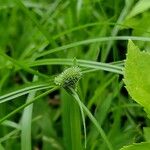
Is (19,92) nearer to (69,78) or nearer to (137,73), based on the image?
(69,78)

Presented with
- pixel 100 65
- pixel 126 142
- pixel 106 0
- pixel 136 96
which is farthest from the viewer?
pixel 106 0

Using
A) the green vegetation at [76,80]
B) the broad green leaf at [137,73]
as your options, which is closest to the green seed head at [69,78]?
the green vegetation at [76,80]

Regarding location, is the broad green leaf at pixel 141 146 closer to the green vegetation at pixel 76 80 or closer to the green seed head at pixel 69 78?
the green vegetation at pixel 76 80

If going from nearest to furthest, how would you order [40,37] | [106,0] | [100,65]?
[100,65]
[40,37]
[106,0]

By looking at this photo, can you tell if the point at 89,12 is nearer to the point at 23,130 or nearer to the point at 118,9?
the point at 118,9

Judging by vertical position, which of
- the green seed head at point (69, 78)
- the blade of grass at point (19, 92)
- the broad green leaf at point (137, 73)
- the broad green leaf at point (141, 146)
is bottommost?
the broad green leaf at point (141, 146)

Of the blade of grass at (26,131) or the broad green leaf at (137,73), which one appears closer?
the broad green leaf at (137,73)

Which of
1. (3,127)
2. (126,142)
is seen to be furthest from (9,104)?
(126,142)

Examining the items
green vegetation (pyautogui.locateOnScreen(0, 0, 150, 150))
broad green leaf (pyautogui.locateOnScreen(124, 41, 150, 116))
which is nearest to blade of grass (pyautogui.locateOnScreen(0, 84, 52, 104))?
green vegetation (pyautogui.locateOnScreen(0, 0, 150, 150))
